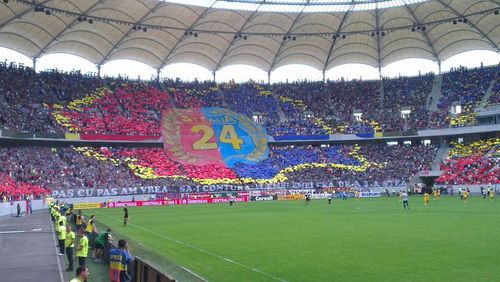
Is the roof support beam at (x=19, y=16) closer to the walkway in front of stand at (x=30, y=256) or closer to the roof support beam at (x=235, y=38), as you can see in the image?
the roof support beam at (x=235, y=38)

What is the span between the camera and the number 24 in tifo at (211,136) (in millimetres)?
81125

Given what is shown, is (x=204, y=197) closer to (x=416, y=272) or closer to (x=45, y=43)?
(x=45, y=43)

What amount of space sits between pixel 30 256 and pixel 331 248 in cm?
1252

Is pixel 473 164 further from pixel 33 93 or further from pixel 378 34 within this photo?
pixel 33 93

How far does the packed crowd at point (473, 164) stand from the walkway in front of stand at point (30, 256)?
5119 centimetres

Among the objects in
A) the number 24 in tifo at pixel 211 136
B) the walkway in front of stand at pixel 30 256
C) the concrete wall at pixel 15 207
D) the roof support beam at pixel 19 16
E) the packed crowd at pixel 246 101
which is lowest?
the walkway in front of stand at pixel 30 256

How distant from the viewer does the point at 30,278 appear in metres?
17.7

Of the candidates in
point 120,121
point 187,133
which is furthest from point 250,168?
point 120,121

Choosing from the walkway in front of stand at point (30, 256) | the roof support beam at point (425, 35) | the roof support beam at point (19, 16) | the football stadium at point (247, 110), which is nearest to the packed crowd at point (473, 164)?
the football stadium at point (247, 110)

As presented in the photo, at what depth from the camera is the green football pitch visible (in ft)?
52.7

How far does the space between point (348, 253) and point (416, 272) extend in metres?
4.43

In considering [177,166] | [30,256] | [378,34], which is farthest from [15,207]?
[378,34]

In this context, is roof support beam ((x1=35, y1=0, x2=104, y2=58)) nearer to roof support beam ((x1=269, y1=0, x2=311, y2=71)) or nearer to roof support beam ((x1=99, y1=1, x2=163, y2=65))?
roof support beam ((x1=99, y1=1, x2=163, y2=65))

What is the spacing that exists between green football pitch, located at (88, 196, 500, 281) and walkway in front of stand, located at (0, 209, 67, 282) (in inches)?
123
